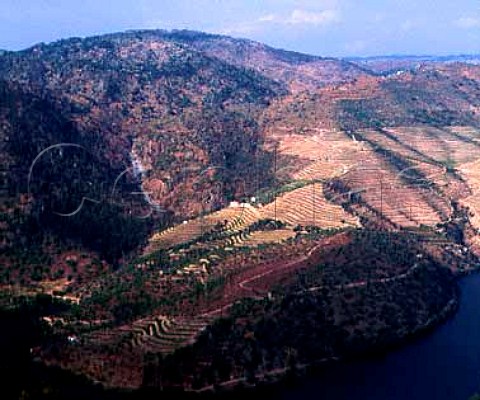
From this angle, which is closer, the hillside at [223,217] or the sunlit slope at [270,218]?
the hillside at [223,217]

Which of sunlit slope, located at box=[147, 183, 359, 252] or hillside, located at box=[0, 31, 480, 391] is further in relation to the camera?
sunlit slope, located at box=[147, 183, 359, 252]

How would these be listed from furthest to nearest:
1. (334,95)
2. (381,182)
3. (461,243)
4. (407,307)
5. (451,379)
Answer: (334,95) < (381,182) < (461,243) < (407,307) < (451,379)

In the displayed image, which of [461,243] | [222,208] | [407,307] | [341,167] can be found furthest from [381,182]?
[407,307]

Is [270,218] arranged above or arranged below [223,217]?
above

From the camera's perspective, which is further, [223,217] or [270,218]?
[223,217]

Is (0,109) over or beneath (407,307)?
over

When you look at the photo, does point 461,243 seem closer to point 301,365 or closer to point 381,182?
point 381,182

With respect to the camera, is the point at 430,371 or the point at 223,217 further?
the point at 223,217

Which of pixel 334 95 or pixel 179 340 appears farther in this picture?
pixel 334 95
